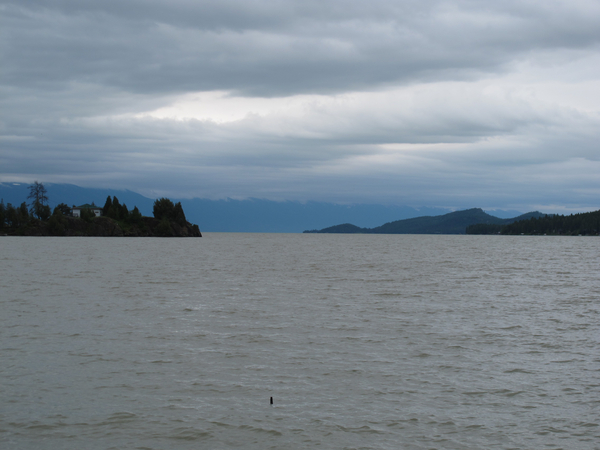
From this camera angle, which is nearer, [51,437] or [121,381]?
[51,437]

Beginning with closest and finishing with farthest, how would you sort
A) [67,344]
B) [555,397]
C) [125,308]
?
[555,397], [67,344], [125,308]

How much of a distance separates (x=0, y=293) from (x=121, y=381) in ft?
99.4

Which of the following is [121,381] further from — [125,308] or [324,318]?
[125,308]

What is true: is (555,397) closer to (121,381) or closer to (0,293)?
(121,381)

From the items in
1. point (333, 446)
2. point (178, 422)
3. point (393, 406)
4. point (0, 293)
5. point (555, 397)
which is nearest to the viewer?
point (333, 446)

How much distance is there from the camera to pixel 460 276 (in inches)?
2662

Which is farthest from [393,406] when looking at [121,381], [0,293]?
[0,293]

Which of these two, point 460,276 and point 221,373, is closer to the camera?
point 221,373

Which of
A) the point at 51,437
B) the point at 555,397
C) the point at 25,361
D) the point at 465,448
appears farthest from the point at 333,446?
the point at 25,361

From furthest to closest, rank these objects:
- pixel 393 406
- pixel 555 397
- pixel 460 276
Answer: pixel 460 276 → pixel 555 397 → pixel 393 406

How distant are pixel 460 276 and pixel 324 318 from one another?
39997mm

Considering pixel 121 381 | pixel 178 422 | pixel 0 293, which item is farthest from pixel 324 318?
pixel 0 293

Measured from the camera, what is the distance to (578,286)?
182 ft

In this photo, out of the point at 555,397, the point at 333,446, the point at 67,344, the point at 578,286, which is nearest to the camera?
the point at 333,446
